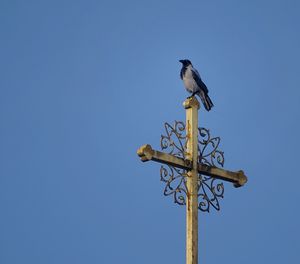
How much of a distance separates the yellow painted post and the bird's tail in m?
2.54

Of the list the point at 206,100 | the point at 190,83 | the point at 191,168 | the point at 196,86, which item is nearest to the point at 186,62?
the point at 190,83

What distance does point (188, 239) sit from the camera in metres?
5.28

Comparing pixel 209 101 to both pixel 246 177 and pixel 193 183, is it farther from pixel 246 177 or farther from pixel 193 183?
pixel 193 183

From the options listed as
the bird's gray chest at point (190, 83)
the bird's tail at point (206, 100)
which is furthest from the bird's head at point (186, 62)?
the bird's tail at point (206, 100)

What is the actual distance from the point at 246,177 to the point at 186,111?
2.78 ft

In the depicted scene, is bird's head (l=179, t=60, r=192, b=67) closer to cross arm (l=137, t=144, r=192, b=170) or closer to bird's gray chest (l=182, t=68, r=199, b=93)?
→ bird's gray chest (l=182, t=68, r=199, b=93)

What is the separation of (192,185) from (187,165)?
0.57 ft

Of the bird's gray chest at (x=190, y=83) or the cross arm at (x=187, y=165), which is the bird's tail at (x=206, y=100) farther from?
the cross arm at (x=187, y=165)

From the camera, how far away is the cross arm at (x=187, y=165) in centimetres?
533

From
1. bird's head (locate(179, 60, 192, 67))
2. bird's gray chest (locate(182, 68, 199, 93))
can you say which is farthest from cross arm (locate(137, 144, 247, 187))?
bird's head (locate(179, 60, 192, 67))

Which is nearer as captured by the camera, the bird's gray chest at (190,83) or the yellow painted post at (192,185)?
the yellow painted post at (192,185)

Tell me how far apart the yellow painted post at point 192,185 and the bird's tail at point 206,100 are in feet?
8.34

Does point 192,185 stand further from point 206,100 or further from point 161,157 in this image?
point 206,100

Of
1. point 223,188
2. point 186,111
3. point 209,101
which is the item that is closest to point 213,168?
point 223,188
